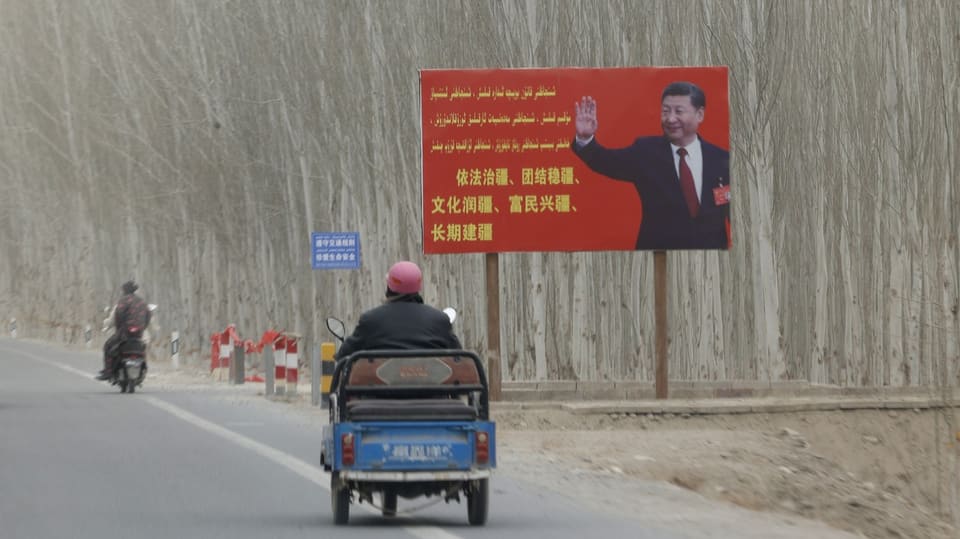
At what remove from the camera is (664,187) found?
26.1 m

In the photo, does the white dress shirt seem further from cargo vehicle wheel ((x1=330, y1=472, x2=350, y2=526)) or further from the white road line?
cargo vehicle wheel ((x1=330, y1=472, x2=350, y2=526))

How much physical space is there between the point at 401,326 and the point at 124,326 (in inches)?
717

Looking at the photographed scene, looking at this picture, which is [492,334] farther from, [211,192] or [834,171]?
[211,192]

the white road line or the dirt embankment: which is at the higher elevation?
the white road line

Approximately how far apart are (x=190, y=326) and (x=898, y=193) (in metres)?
25.0

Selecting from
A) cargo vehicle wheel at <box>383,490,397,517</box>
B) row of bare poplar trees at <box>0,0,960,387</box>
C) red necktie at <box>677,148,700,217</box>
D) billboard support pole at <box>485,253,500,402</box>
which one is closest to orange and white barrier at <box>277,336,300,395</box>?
row of bare poplar trees at <box>0,0,960,387</box>

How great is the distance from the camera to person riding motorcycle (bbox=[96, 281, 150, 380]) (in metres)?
29.1

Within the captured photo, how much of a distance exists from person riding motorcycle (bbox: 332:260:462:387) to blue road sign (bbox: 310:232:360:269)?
1788 cm

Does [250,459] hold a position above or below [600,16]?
below

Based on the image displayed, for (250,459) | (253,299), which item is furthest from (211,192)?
(250,459)

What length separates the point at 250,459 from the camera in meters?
16.7

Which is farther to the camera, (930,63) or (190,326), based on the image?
Result: (190,326)

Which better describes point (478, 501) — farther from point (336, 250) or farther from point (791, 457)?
point (336, 250)

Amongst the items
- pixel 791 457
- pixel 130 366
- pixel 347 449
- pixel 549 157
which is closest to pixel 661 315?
pixel 549 157
